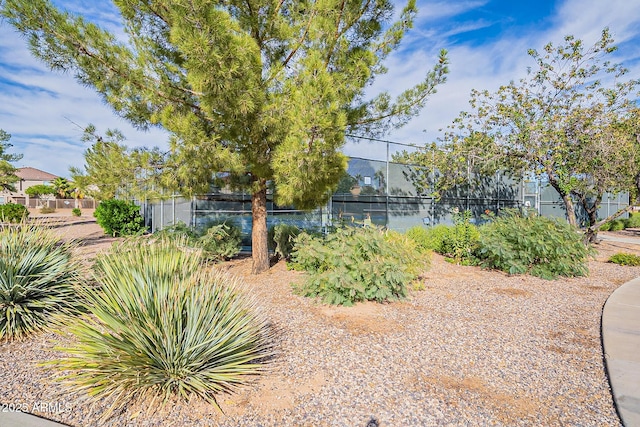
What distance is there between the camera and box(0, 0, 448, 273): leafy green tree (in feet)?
16.1

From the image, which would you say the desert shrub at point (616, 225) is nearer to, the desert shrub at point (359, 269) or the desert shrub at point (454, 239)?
the desert shrub at point (454, 239)

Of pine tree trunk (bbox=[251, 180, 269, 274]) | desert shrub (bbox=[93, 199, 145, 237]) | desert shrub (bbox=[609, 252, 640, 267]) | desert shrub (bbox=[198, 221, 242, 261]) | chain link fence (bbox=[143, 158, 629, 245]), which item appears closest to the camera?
pine tree trunk (bbox=[251, 180, 269, 274])

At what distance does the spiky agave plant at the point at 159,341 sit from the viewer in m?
2.58

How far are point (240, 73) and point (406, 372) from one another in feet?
14.4

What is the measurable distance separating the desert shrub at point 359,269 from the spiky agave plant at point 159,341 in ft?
7.23

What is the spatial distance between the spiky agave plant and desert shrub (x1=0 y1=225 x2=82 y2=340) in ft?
4.61

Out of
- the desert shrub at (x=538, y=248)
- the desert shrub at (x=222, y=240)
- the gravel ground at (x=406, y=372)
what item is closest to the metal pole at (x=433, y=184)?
the desert shrub at (x=538, y=248)

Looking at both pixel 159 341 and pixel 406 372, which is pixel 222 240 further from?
pixel 406 372

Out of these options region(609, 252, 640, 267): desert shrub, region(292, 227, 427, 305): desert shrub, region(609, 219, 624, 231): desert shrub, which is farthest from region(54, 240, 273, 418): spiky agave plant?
region(609, 219, 624, 231): desert shrub

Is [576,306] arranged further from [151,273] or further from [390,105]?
[151,273]

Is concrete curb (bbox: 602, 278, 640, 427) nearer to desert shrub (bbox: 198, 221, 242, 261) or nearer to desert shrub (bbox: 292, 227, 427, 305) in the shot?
desert shrub (bbox: 292, 227, 427, 305)

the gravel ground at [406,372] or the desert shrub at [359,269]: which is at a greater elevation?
the desert shrub at [359,269]

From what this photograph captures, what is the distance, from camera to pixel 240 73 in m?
5.22

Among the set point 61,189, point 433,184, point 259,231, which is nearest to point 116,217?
point 259,231
